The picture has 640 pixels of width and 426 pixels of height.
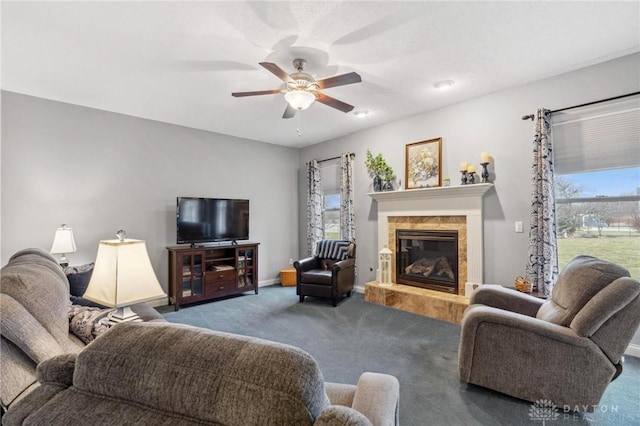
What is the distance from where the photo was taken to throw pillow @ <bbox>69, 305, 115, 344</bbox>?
143 centimetres

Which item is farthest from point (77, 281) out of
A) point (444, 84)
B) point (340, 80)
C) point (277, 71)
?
point (444, 84)

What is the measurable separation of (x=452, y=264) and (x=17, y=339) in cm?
411

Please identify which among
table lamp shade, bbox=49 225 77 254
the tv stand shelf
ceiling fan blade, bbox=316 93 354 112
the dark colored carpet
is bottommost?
the dark colored carpet

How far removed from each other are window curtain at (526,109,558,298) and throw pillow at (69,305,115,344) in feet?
12.4

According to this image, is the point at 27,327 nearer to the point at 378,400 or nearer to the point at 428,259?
the point at 378,400

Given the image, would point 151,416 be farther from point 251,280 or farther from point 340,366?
point 251,280

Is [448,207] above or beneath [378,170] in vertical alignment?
beneath

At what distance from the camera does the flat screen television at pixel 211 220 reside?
14.5 ft

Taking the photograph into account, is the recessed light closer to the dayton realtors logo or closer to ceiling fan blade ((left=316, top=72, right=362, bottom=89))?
ceiling fan blade ((left=316, top=72, right=362, bottom=89))

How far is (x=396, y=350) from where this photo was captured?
2854 millimetres

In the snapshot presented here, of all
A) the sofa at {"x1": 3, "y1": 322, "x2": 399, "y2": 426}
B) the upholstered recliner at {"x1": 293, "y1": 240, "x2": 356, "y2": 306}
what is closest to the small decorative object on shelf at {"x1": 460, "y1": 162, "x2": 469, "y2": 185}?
the upholstered recliner at {"x1": 293, "y1": 240, "x2": 356, "y2": 306}

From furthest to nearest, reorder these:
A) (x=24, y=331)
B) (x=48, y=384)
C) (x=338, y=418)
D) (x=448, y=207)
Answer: (x=448, y=207), (x=24, y=331), (x=48, y=384), (x=338, y=418)

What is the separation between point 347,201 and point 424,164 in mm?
1447

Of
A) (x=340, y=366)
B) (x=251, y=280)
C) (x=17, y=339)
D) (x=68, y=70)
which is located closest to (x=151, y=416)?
(x=17, y=339)
